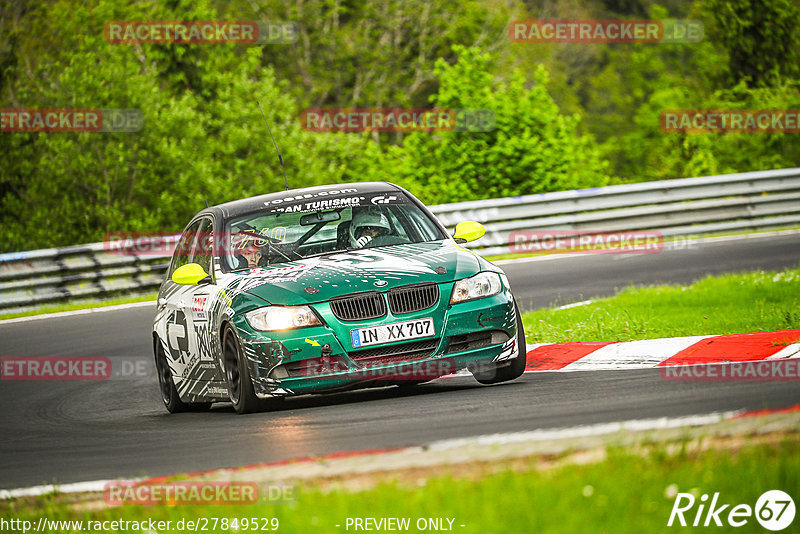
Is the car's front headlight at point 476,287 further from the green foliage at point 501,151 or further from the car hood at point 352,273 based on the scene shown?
the green foliage at point 501,151

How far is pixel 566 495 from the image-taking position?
421cm

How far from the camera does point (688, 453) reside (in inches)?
181

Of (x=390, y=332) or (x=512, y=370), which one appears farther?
(x=512, y=370)

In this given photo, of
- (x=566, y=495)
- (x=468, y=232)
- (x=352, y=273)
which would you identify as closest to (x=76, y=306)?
(x=468, y=232)

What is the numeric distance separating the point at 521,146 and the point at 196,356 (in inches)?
642

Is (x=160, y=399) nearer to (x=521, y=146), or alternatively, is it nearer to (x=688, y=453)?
(x=688, y=453)

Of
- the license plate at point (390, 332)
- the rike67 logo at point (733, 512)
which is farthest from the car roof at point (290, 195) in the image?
the rike67 logo at point (733, 512)

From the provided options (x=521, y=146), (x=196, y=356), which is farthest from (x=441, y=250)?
(x=521, y=146)

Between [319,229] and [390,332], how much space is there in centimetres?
158

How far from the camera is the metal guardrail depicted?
18.9 metres

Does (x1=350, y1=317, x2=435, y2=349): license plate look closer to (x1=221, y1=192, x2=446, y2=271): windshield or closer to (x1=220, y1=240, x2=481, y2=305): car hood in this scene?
(x1=220, y1=240, x2=481, y2=305): car hood

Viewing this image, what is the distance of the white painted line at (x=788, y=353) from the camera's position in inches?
307

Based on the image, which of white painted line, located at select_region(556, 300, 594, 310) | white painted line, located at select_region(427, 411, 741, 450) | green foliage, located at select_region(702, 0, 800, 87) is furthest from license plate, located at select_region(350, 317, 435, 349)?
green foliage, located at select_region(702, 0, 800, 87)

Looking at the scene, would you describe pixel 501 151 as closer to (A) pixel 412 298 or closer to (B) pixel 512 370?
(B) pixel 512 370
